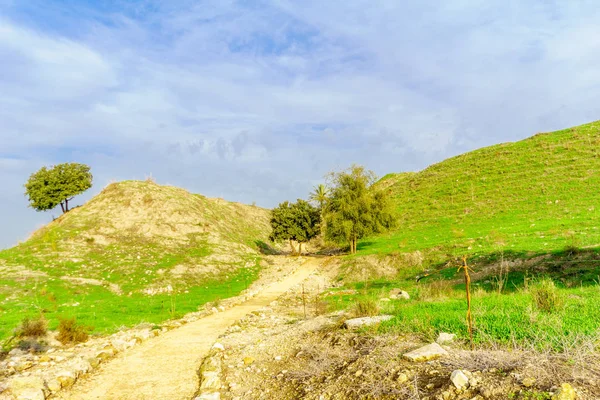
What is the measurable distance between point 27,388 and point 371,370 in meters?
8.65

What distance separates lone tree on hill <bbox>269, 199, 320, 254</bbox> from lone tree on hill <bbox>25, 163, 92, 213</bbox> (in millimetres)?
28207

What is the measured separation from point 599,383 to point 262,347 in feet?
29.1

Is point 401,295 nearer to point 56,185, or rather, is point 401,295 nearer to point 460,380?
point 460,380

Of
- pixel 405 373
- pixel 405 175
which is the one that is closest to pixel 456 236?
pixel 405 373

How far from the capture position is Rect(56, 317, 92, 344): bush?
14.6 meters

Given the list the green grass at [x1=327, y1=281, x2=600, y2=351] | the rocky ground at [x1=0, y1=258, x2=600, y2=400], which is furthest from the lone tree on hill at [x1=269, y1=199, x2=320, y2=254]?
the green grass at [x1=327, y1=281, x2=600, y2=351]

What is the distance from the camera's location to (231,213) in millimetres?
64875

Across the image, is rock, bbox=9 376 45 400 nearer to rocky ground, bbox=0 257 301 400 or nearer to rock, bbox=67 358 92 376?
rocky ground, bbox=0 257 301 400

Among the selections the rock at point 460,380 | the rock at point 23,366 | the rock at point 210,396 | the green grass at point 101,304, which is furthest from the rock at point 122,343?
the rock at point 460,380

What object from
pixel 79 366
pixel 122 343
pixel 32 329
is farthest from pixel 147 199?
pixel 79 366

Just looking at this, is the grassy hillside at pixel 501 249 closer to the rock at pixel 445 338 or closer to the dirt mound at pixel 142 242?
the rock at pixel 445 338

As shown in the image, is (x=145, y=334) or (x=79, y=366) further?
(x=145, y=334)

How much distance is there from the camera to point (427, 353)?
721cm

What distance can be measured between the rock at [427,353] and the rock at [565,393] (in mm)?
2425
